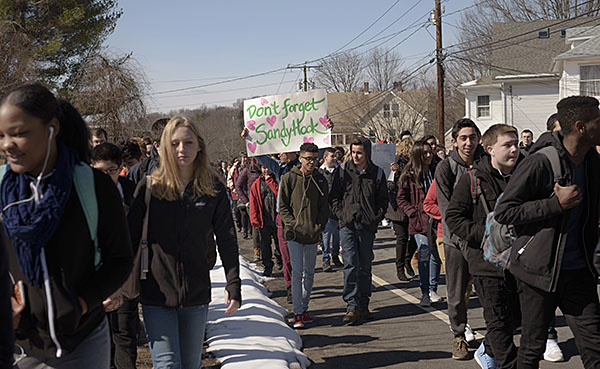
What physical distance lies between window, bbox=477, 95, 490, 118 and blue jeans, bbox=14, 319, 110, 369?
39.4 meters

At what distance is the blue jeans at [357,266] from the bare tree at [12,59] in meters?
9.79

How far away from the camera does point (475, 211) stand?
5484mm

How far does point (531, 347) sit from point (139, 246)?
2.76 m

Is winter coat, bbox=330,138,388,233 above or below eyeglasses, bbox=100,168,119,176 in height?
below

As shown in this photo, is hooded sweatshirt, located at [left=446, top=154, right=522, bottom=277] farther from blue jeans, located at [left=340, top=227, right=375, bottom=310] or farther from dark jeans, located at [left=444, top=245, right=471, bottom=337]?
blue jeans, located at [left=340, top=227, right=375, bottom=310]

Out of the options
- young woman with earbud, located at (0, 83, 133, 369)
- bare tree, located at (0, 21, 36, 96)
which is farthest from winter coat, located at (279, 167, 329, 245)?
bare tree, located at (0, 21, 36, 96)

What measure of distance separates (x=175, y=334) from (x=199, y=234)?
655 millimetres

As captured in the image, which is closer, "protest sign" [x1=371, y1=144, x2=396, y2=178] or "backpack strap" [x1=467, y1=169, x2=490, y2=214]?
"backpack strap" [x1=467, y1=169, x2=490, y2=214]

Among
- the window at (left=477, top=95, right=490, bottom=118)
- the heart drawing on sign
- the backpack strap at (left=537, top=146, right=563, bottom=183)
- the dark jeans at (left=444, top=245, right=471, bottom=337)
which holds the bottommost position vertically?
the dark jeans at (left=444, top=245, right=471, bottom=337)

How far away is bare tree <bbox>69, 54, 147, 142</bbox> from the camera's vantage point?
1772 cm

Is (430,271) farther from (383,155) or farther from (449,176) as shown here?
(383,155)

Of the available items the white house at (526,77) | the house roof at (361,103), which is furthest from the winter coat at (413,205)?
the house roof at (361,103)

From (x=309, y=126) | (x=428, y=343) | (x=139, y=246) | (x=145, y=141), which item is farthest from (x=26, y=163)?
(x=145, y=141)

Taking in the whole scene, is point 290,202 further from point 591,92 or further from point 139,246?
point 591,92
